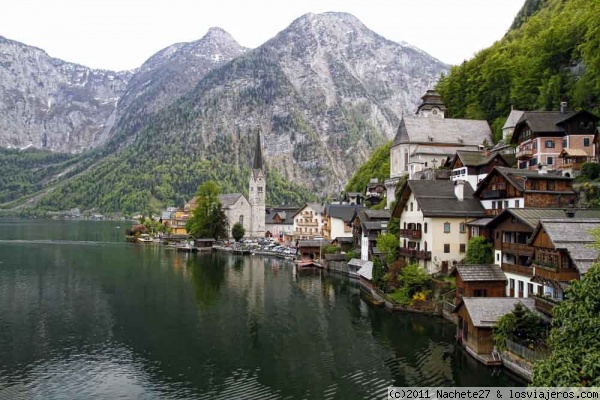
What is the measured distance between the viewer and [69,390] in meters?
30.2

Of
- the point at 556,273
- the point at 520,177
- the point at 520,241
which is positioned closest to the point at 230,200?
the point at 520,177

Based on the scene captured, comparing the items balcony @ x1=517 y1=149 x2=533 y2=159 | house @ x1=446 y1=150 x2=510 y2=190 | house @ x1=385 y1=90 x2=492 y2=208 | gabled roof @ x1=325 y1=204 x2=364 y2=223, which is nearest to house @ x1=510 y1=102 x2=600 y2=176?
balcony @ x1=517 y1=149 x2=533 y2=159

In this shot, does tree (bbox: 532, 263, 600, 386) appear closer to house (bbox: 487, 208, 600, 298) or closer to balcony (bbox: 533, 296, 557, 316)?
balcony (bbox: 533, 296, 557, 316)

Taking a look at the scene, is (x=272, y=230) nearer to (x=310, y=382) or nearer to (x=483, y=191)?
(x=483, y=191)

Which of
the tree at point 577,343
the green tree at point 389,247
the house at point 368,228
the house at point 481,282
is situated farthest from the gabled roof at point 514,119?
the tree at point 577,343

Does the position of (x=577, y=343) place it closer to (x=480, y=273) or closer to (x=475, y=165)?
(x=480, y=273)

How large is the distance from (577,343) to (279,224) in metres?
134

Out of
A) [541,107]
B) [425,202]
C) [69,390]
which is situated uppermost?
[541,107]

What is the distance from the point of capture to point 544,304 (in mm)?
32406

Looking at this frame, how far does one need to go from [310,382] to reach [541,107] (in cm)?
6298

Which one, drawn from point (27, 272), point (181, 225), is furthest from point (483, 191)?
point (181, 225)

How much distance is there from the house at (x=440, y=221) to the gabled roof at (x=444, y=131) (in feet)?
103

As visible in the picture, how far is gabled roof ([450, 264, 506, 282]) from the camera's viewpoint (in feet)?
138

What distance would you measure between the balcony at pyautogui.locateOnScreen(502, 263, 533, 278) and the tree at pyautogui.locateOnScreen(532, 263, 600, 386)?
22.0m
